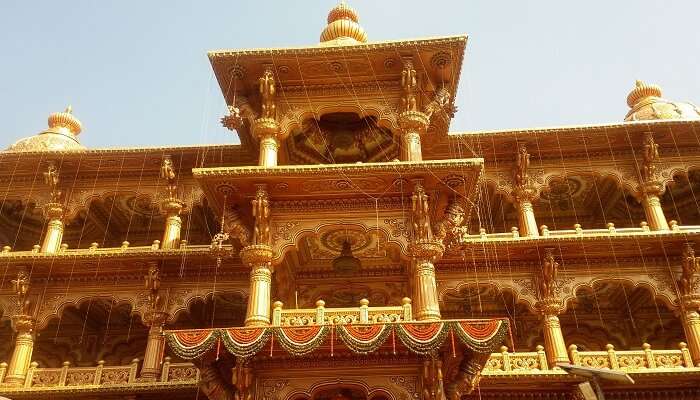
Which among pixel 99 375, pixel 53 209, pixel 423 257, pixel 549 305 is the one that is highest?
pixel 53 209

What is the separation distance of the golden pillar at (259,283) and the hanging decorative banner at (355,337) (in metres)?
1.05

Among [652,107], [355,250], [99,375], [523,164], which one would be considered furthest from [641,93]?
[99,375]

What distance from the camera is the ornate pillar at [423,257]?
39.6 ft

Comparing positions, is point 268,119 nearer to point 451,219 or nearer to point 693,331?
point 451,219

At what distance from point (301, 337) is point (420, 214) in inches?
150

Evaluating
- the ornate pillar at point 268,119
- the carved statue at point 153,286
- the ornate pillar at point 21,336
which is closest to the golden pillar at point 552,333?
the ornate pillar at point 268,119

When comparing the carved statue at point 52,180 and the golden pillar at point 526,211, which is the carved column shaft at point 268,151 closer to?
the golden pillar at point 526,211

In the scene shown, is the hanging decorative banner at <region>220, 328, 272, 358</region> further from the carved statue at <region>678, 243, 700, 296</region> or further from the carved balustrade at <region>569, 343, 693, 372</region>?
the carved statue at <region>678, 243, 700, 296</region>

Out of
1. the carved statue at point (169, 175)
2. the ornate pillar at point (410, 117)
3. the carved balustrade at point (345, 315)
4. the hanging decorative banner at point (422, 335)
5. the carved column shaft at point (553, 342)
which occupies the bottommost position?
the hanging decorative banner at point (422, 335)

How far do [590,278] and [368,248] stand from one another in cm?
642

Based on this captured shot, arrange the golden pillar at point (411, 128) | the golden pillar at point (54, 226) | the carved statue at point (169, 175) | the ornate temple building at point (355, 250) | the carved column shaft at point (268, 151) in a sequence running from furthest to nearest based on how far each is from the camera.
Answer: the carved statue at point (169, 175) < the golden pillar at point (54, 226) < the golden pillar at point (411, 128) < the carved column shaft at point (268, 151) < the ornate temple building at point (355, 250)

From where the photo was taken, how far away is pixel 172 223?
18.4 m

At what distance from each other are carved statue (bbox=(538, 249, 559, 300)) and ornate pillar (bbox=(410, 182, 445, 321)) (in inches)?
188

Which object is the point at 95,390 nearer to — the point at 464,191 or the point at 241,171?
the point at 241,171
